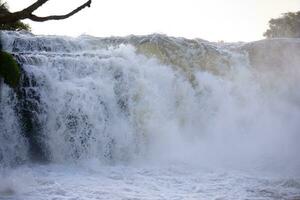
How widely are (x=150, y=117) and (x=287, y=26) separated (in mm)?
27343

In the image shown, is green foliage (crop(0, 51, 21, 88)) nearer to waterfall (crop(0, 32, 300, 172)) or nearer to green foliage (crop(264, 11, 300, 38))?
waterfall (crop(0, 32, 300, 172))

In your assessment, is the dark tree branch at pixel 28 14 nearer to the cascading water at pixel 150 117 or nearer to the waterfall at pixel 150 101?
the cascading water at pixel 150 117

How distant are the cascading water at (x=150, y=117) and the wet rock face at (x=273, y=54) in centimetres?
5

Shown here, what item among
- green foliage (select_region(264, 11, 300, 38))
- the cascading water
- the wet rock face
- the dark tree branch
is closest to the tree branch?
the dark tree branch

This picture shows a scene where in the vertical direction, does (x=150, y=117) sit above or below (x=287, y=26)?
below

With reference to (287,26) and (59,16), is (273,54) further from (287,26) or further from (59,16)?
(287,26)

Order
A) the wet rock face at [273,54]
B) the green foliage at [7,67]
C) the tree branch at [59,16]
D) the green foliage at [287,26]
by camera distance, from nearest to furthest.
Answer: the tree branch at [59,16] < the green foliage at [7,67] < the wet rock face at [273,54] < the green foliage at [287,26]

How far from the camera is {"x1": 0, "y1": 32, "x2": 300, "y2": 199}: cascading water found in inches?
406

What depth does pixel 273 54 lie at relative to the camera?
20.1m

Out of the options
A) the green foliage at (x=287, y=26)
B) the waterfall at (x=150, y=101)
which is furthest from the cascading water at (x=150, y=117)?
the green foliage at (x=287, y=26)

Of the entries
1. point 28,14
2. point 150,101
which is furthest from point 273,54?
point 28,14

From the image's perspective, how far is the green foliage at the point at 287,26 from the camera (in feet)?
125

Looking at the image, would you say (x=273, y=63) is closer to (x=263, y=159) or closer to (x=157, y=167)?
(x=263, y=159)

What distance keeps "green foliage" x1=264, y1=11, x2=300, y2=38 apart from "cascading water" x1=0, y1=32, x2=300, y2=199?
19.1 metres
